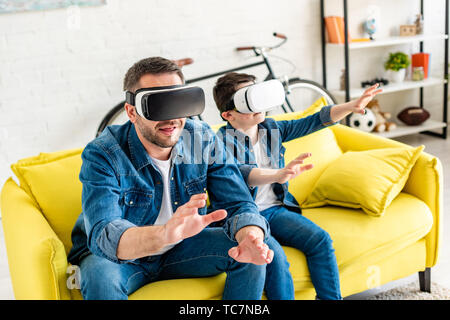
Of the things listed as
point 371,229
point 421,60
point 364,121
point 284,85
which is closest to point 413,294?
point 371,229

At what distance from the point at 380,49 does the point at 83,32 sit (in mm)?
2463

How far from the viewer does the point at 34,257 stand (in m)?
1.59

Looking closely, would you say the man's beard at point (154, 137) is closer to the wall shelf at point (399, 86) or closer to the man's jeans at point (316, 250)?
the man's jeans at point (316, 250)

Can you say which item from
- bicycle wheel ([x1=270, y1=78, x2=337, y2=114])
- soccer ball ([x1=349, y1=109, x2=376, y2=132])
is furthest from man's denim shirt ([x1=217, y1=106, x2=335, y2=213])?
soccer ball ([x1=349, y1=109, x2=376, y2=132])

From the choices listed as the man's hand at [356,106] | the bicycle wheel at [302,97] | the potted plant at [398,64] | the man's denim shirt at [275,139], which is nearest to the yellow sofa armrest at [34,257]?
the man's denim shirt at [275,139]

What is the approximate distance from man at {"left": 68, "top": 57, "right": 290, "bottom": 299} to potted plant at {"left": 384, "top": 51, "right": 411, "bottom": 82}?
9.52 ft

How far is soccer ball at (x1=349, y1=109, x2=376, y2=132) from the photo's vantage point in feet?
13.6

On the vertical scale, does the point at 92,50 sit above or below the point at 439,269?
above

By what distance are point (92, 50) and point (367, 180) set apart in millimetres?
2274

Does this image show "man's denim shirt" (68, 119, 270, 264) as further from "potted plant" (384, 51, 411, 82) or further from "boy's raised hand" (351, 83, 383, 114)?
"potted plant" (384, 51, 411, 82)

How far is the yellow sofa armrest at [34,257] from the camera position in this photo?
158 cm

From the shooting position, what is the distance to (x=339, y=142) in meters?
2.58

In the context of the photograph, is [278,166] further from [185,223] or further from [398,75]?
[398,75]

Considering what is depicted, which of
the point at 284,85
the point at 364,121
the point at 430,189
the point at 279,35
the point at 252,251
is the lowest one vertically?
the point at 364,121
